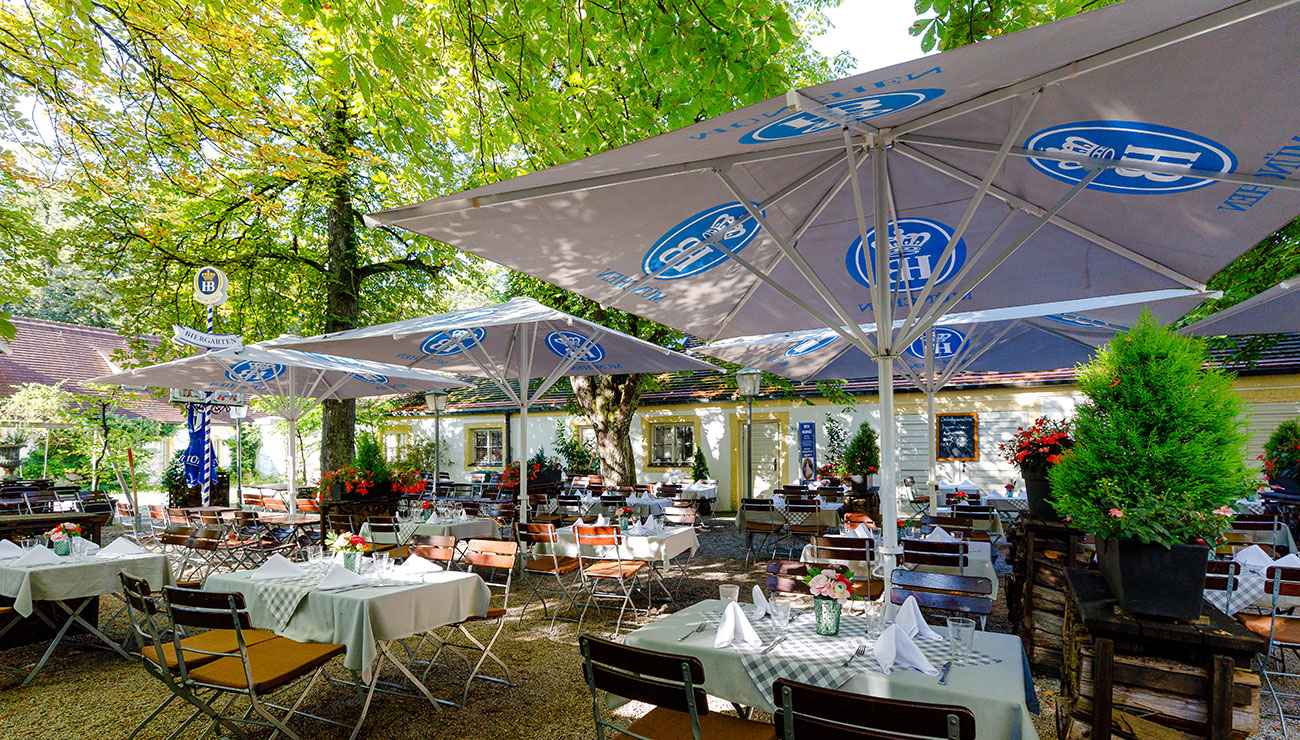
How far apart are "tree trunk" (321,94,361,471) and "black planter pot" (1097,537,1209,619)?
11716mm

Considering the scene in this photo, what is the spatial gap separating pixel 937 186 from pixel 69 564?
702cm

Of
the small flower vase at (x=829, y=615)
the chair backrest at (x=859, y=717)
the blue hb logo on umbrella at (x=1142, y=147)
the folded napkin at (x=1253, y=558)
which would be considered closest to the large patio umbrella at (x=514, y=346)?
the small flower vase at (x=829, y=615)

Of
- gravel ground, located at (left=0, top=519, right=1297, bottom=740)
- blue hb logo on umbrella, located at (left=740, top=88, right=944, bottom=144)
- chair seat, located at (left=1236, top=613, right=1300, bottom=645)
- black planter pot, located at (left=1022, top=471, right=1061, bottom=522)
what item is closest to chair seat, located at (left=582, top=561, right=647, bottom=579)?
gravel ground, located at (left=0, top=519, right=1297, bottom=740)

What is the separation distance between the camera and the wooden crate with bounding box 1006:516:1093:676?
4980mm

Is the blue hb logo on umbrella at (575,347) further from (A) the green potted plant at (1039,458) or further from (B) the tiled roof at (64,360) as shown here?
(B) the tiled roof at (64,360)

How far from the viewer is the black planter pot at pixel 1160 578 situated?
8.43 feet

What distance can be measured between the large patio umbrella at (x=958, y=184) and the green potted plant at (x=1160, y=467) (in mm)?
792

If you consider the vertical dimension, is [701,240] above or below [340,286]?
below

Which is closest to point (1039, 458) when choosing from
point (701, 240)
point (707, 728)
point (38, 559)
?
point (701, 240)

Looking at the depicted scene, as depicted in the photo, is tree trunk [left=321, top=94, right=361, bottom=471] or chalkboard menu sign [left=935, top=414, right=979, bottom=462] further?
chalkboard menu sign [left=935, top=414, right=979, bottom=462]

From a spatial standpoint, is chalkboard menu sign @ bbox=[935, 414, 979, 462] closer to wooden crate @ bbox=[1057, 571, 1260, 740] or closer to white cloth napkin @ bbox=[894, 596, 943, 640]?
white cloth napkin @ bbox=[894, 596, 943, 640]

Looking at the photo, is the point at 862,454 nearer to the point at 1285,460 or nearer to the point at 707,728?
the point at 1285,460

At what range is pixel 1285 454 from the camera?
9.57m

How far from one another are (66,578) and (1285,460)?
47.0 ft
